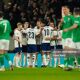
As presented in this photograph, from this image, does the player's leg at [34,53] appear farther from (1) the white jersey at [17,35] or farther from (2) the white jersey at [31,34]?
(1) the white jersey at [17,35]

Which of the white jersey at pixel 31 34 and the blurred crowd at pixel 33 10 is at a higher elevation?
the blurred crowd at pixel 33 10

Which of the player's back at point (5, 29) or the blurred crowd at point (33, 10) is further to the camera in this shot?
the blurred crowd at point (33, 10)

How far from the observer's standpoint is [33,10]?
1057 inches

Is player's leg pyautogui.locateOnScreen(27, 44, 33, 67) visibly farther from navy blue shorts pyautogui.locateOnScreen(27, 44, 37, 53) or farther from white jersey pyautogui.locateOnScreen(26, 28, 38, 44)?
white jersey pyautogui.locateOnScreen(26, 28, 38, 44)

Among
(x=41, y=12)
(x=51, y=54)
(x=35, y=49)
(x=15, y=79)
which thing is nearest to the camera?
(x=15, y=79)

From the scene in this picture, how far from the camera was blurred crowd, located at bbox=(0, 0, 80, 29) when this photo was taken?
2645 cm

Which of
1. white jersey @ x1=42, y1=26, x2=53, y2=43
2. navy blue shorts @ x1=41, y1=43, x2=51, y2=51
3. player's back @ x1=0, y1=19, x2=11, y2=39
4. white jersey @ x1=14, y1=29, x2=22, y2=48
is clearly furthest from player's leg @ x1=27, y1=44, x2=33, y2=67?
player's back @ x1=0, y1=19, x2=11, y2=39

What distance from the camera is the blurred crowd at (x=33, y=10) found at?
26.5 m

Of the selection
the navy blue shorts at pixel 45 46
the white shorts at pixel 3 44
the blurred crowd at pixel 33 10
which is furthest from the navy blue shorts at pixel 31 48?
the white shorts at pixel 3 44

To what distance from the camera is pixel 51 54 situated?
886 inches

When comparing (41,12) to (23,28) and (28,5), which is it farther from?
(23,28)

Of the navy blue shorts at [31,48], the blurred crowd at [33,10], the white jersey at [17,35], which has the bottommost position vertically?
the navy blue shorts at [31,48]

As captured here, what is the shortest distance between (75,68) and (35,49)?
4.71 meters

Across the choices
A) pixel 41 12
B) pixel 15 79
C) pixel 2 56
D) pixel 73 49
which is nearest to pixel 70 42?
pixel 73 49
